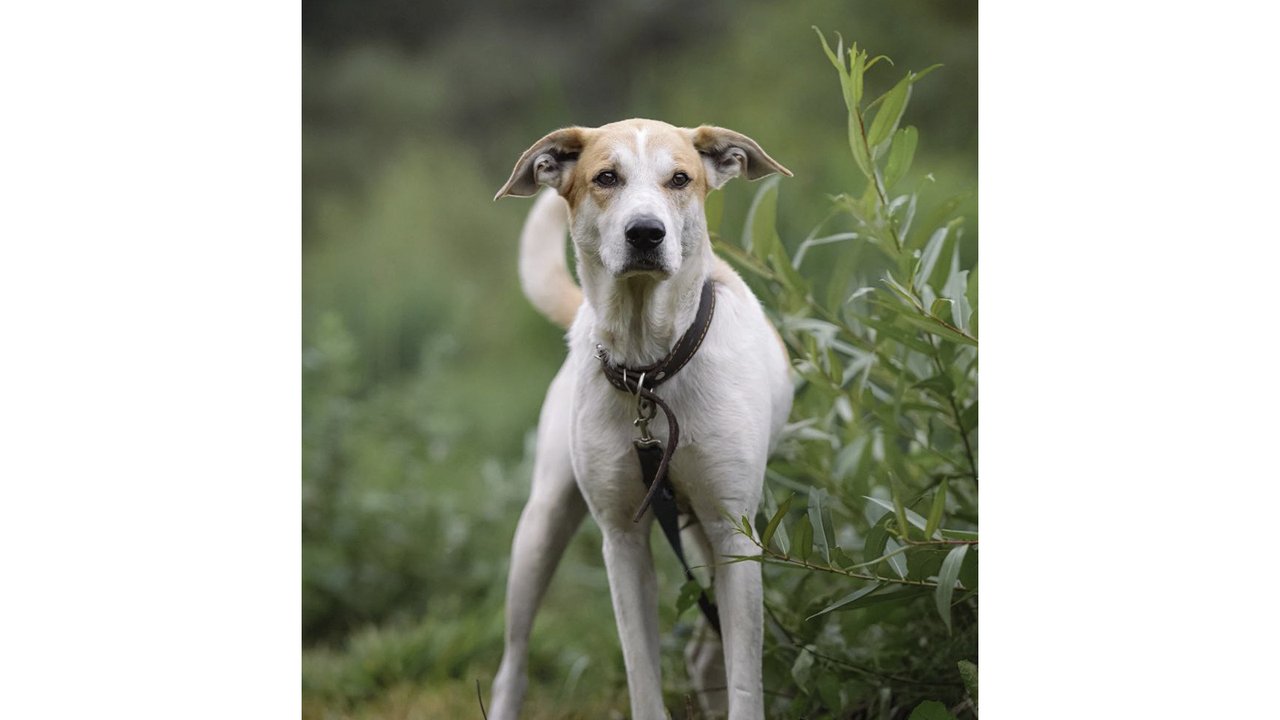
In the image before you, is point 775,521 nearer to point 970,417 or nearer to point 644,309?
point 644,309

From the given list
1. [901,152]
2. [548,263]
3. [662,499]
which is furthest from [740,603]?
[548,263]

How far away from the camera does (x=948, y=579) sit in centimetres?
208

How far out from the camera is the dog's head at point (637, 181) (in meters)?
1.99


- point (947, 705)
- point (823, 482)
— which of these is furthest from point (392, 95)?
point (947, 705)

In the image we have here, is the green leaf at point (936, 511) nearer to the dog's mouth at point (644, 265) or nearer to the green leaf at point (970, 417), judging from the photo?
the green leaf at point (970, 417)

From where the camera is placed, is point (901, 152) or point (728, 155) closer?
point (728, 155)

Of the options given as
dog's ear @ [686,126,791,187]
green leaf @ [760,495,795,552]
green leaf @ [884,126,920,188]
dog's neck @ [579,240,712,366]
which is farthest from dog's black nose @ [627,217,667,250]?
green leaf @ [884,126,920,188]

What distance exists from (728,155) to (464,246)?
3.76m

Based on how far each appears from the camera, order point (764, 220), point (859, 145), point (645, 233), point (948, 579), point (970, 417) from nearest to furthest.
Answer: point (645, 233) < point (948, 579) < point (859, 145) < point (970, 417) < point (764, 220)

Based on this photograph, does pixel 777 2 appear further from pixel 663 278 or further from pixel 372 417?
pixel 372 417

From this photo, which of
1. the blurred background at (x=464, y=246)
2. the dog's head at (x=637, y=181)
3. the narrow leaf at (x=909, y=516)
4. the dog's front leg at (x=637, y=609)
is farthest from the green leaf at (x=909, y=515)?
the blurred background at (x=464, y=246)

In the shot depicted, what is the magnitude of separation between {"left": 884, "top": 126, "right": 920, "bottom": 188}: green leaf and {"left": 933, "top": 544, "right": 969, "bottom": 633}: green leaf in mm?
754

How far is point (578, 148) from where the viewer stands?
214cm

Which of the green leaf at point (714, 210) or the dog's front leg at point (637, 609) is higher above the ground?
the green leaf at point (714, 210)
